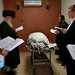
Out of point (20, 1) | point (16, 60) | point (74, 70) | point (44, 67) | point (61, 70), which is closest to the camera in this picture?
point (74, 70)

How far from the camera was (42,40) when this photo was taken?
16.6 feet

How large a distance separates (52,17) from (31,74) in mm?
3014

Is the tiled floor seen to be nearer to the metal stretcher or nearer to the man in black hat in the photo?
the metal stretcher

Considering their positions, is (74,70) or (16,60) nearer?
(74,70)

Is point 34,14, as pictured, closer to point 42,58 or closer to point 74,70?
point 42,58

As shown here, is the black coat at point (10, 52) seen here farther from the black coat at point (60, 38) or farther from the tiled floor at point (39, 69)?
the black coat at point (60, 38)

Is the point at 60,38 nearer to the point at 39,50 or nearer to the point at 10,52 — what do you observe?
the point at 39,50

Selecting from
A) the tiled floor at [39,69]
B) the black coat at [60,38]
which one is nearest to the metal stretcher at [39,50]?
the tiled floor at [39,69]

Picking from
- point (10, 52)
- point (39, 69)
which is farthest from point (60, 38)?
point (10, 52)

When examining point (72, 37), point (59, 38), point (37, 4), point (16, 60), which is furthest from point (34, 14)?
point (72, 37)

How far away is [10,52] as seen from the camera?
4.24m

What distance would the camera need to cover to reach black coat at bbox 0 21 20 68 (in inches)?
162

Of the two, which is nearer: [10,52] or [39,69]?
[10,52]

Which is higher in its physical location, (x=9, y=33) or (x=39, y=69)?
(x=9, y=33)
